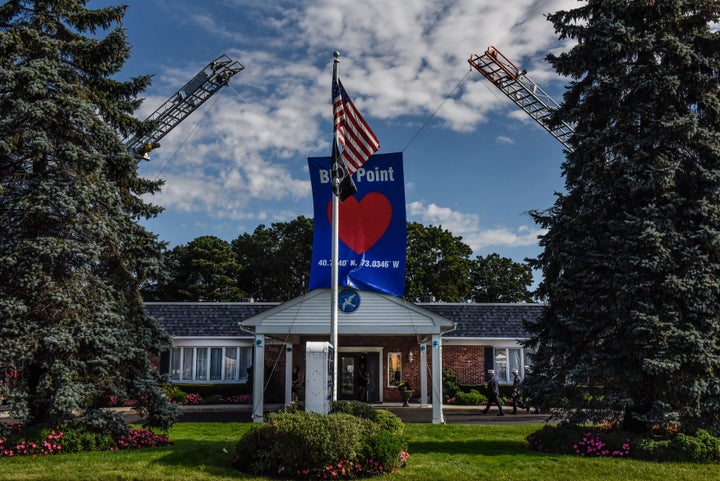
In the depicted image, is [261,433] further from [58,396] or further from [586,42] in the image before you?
[586,42]

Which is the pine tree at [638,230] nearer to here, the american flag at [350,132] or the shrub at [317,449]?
the shrub at [317,449]

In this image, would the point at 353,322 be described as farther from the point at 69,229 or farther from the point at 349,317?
the point at 69,229

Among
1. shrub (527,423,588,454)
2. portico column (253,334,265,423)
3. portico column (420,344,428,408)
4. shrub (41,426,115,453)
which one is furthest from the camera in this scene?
portico column (420,344,428,408)

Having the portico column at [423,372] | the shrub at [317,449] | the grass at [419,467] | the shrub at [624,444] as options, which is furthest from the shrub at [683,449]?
the portico column at [423,372]

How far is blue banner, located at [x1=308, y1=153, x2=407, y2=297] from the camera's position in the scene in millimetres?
18625

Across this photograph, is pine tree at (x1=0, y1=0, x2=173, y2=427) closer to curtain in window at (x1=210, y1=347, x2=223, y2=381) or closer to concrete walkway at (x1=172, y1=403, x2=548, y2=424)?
concrete walkway at (x1=172, y1=403, x2=548, y2=424)

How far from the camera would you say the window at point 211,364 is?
28.0 m

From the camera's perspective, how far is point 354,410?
1302 centimetres

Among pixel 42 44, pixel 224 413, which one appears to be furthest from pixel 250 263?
pixel 42 44

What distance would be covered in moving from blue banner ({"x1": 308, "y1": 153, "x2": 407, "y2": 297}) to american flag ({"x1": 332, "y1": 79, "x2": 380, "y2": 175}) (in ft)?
16.7

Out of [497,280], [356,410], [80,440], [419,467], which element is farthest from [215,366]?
[497,280]

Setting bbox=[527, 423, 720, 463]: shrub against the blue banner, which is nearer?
bbox=[527, 423, 720, 463]: shrub

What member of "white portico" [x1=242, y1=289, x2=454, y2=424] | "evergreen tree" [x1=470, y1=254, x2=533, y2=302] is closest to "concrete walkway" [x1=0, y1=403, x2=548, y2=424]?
"white portico" [x1=242, y1=289, x2=454, y2=424]

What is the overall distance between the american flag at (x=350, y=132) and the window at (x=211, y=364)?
1705cm
